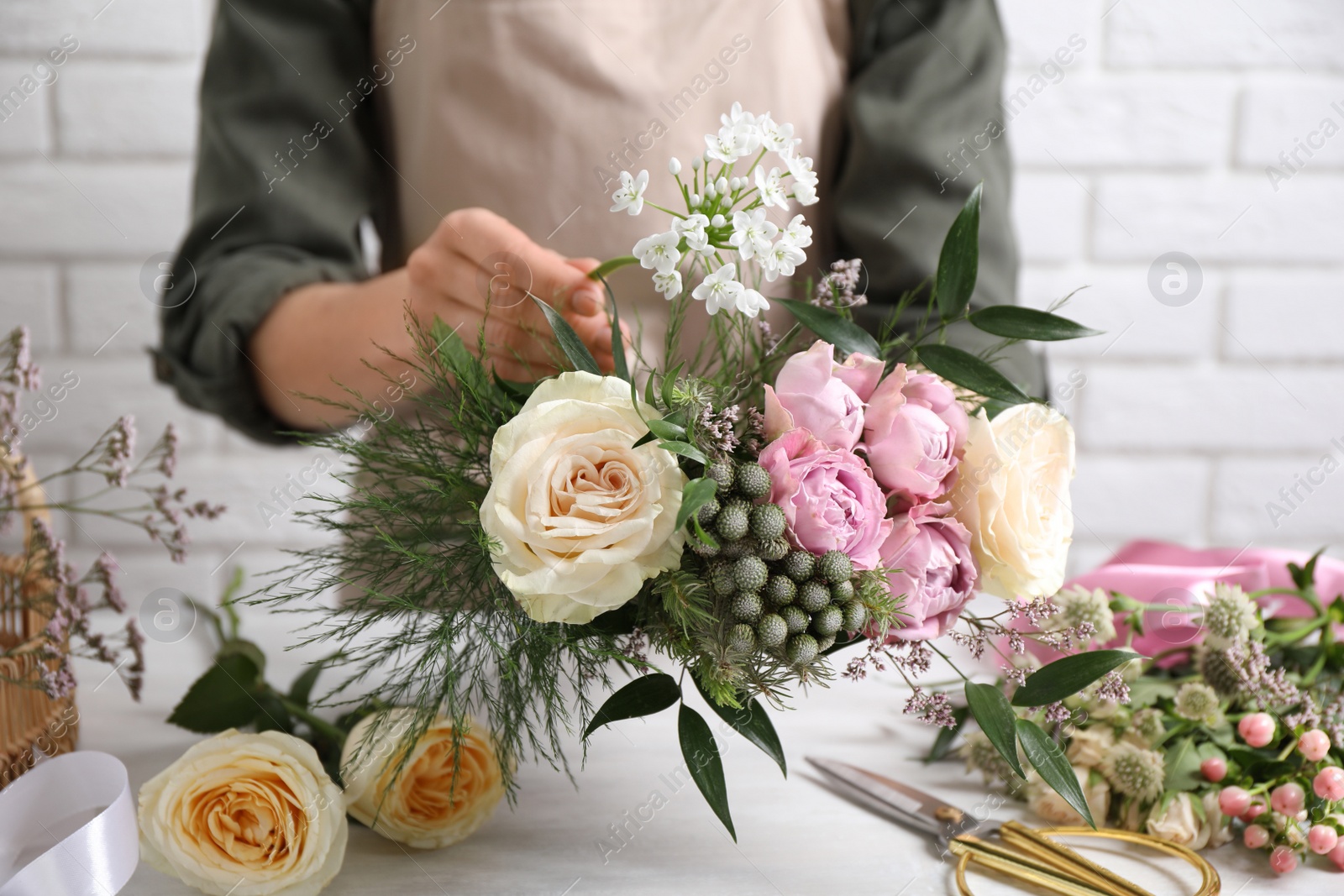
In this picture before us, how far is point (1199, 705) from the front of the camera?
0.39 m

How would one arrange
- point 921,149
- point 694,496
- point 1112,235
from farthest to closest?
point 1112,235 → point 921,149 → point 694,496

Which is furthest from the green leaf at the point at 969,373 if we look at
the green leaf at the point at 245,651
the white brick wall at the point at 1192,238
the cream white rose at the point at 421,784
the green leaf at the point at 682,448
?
the white brick wall at the point at 1192,238

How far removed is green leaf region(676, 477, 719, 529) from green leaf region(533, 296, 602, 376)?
2.3 inches

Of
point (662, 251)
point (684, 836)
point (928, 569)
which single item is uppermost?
point (662, 251)

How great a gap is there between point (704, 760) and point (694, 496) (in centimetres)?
10

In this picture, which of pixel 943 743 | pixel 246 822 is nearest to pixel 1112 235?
pixel 943 743

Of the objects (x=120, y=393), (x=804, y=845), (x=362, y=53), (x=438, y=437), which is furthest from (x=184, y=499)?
(x=804, y=845)

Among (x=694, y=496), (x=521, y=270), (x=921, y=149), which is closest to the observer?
(x=694, y=496)

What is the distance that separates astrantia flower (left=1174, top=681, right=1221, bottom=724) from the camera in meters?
0.39

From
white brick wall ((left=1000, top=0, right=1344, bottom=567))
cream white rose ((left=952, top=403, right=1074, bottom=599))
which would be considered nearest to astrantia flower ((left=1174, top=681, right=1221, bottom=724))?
cream white rose ((left=952, top=403, right=1074, bottom=599))

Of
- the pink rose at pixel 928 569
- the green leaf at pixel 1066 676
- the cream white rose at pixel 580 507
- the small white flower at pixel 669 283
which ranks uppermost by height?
the small white flower at pixel 669 283

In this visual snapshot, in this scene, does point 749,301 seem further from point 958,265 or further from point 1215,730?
point 1215,730

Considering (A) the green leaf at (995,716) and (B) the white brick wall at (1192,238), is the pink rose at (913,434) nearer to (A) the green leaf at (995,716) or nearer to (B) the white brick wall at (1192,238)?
(A) the green leaf at (995,716)

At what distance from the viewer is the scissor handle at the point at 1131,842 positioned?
13.1 inches
